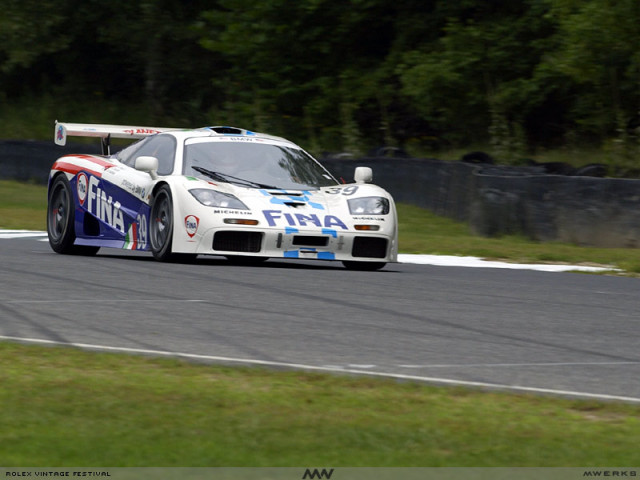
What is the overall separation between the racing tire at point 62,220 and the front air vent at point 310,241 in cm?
267

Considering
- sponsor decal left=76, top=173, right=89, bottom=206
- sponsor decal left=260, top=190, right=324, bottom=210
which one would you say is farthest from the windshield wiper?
sponsor decal left=76, top=173, right=89, bottom=206

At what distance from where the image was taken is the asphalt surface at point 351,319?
5898mm

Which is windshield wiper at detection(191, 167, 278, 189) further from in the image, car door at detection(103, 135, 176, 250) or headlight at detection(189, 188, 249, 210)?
headlight at detection(189, 188, 249, 210)

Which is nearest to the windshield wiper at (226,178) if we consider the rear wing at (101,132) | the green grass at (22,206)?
the rear wing at (101,132)

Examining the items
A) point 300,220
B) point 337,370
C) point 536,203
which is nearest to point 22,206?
point 536,203

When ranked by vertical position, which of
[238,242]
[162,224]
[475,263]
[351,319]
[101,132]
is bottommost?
[351,319]

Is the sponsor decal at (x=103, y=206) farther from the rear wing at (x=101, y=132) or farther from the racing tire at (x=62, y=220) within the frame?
the rear wing at (x=101, y=132)

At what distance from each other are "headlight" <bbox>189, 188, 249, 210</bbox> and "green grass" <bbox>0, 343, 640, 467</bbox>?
16.0 ft

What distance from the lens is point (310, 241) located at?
34.9 feet

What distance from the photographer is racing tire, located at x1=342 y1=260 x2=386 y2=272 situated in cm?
1138

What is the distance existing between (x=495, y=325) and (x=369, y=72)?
24.2 metres

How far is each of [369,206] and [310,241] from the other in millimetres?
746

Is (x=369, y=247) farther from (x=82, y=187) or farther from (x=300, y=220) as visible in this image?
(x=82, y=187)

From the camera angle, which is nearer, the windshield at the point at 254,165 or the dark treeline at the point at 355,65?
the windshield at the point at 254,165
